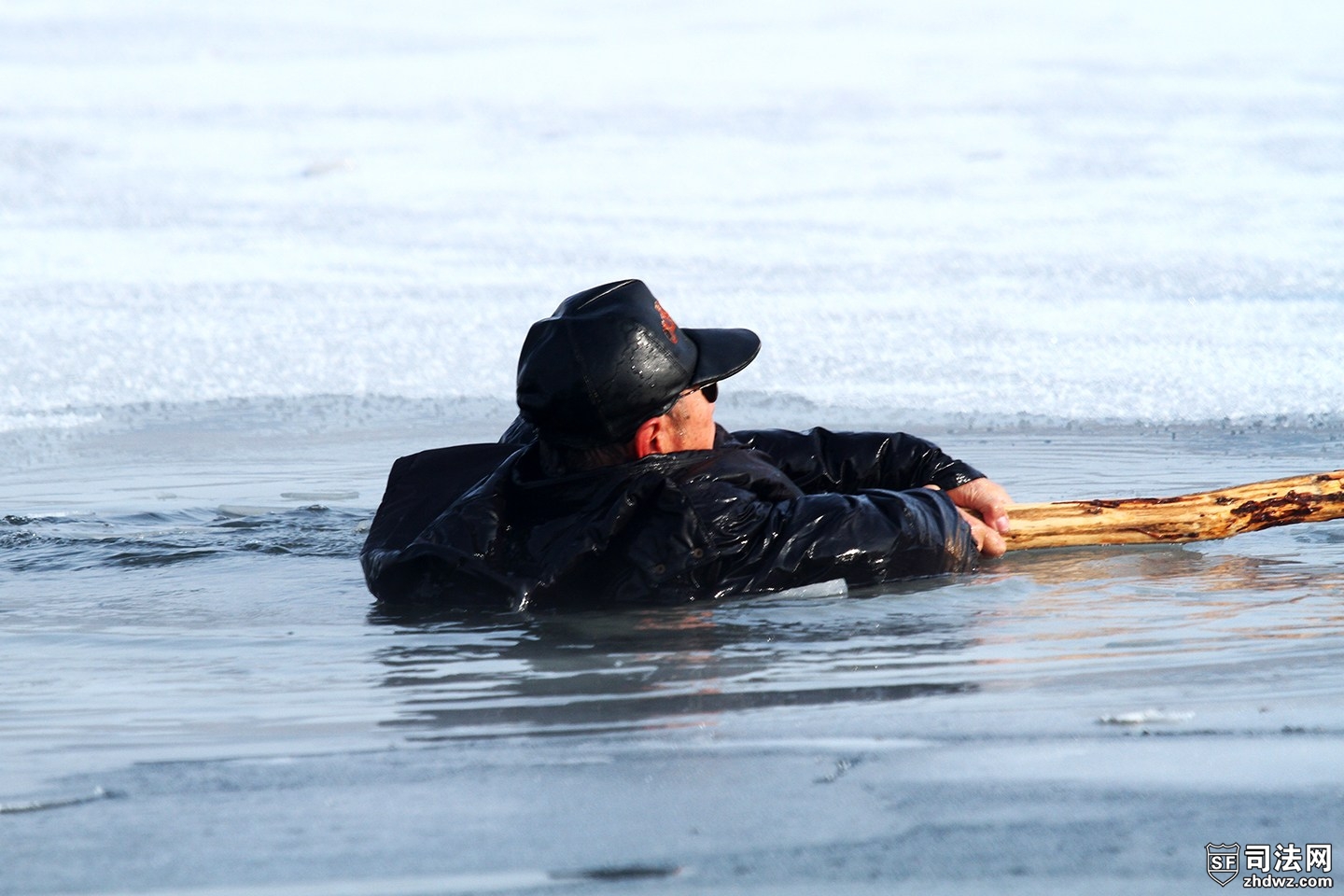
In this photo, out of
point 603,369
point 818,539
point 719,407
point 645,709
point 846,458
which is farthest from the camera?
point 719,407

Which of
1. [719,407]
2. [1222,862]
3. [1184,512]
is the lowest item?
[1222,862]

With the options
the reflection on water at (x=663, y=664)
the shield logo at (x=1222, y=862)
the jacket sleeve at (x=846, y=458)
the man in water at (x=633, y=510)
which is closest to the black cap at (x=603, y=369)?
the man in water at (x=633, y=510)

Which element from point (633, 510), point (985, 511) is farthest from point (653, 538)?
point (985, 511)

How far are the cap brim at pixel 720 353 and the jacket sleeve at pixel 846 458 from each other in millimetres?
433

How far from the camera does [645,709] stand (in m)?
2.82

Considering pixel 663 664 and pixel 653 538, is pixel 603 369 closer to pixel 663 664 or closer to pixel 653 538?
pixel 653 538

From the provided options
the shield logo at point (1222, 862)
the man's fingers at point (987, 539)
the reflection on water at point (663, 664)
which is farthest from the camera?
the man's fingers at point (987, 539)

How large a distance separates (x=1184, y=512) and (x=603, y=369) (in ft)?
5.08

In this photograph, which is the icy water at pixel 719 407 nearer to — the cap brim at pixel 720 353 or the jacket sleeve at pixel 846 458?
the jacket sleeve at pixel 846 458

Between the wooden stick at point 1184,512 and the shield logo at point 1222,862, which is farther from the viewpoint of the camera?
the wooden stick at point 1184,512

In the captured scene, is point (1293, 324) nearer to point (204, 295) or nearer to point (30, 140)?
point (204, 295)

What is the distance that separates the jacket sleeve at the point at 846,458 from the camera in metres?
4.25

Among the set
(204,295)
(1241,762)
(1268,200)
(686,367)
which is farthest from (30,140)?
(1241,762)

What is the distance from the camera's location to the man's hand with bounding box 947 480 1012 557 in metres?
4.07
